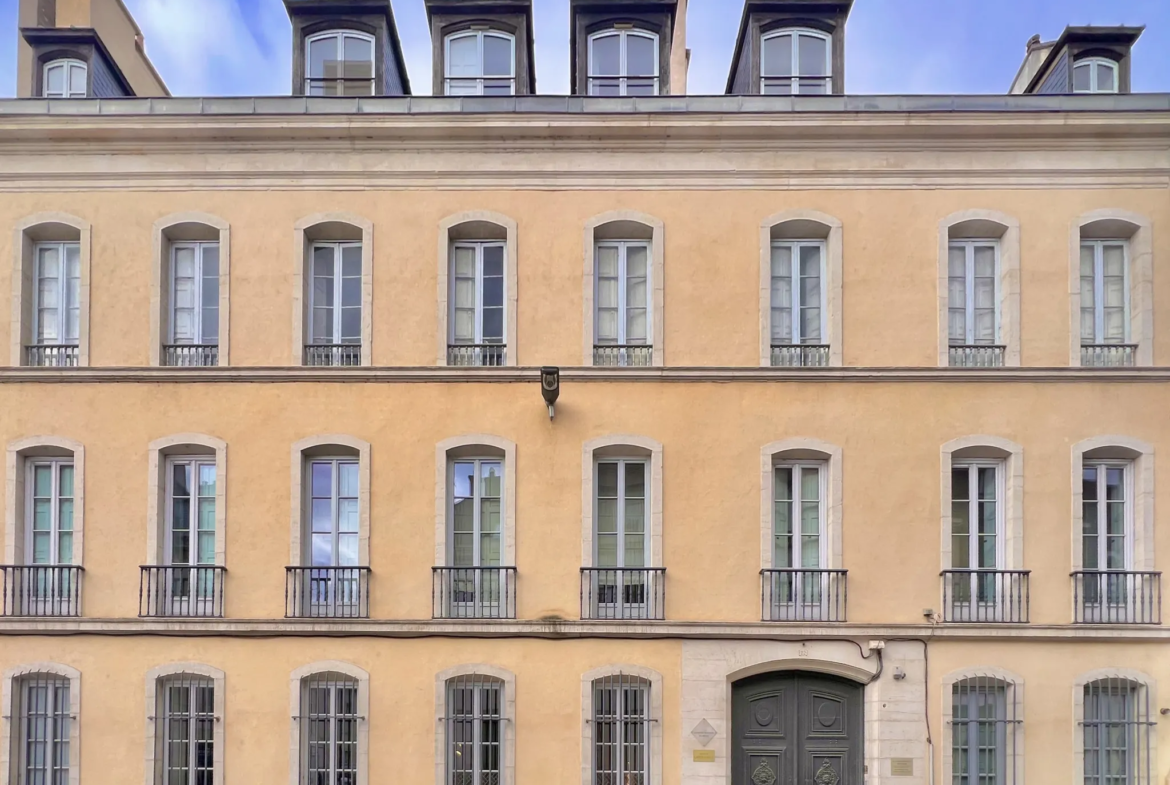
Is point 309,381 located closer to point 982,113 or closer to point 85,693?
point 85,693

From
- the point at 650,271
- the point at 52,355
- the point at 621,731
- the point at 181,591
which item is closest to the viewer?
the point at 621,731

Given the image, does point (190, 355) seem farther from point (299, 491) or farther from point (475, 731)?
point (475, 731)

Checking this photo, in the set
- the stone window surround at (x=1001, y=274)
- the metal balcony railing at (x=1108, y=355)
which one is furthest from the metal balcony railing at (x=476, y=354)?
the metal balcony railing at (x=1108, y=355)

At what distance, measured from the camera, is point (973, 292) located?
15.1 metres

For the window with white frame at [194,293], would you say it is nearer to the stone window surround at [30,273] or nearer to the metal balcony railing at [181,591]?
the stone window surround at [30,273]

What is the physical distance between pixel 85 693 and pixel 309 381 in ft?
18.4

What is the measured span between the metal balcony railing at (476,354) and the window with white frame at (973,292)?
22.7 ft

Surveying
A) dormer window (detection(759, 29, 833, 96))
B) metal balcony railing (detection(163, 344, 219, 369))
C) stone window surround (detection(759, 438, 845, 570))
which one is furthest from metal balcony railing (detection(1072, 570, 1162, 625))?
metal balcony railing (detection(163, 344, 219, 369))

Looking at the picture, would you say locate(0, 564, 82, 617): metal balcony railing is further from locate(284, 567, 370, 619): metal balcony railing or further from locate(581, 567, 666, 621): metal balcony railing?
locate(581, 567, 666, 621): metal balcony railing

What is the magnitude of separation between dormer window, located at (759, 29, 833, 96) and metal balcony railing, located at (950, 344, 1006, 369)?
4.66 metres

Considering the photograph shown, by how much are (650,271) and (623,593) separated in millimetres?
4890

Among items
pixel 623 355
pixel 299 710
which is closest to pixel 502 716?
pixel 299 710

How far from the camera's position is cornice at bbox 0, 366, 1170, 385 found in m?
14.4

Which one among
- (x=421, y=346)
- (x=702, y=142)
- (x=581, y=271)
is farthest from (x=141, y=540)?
(x=702, y=142)
